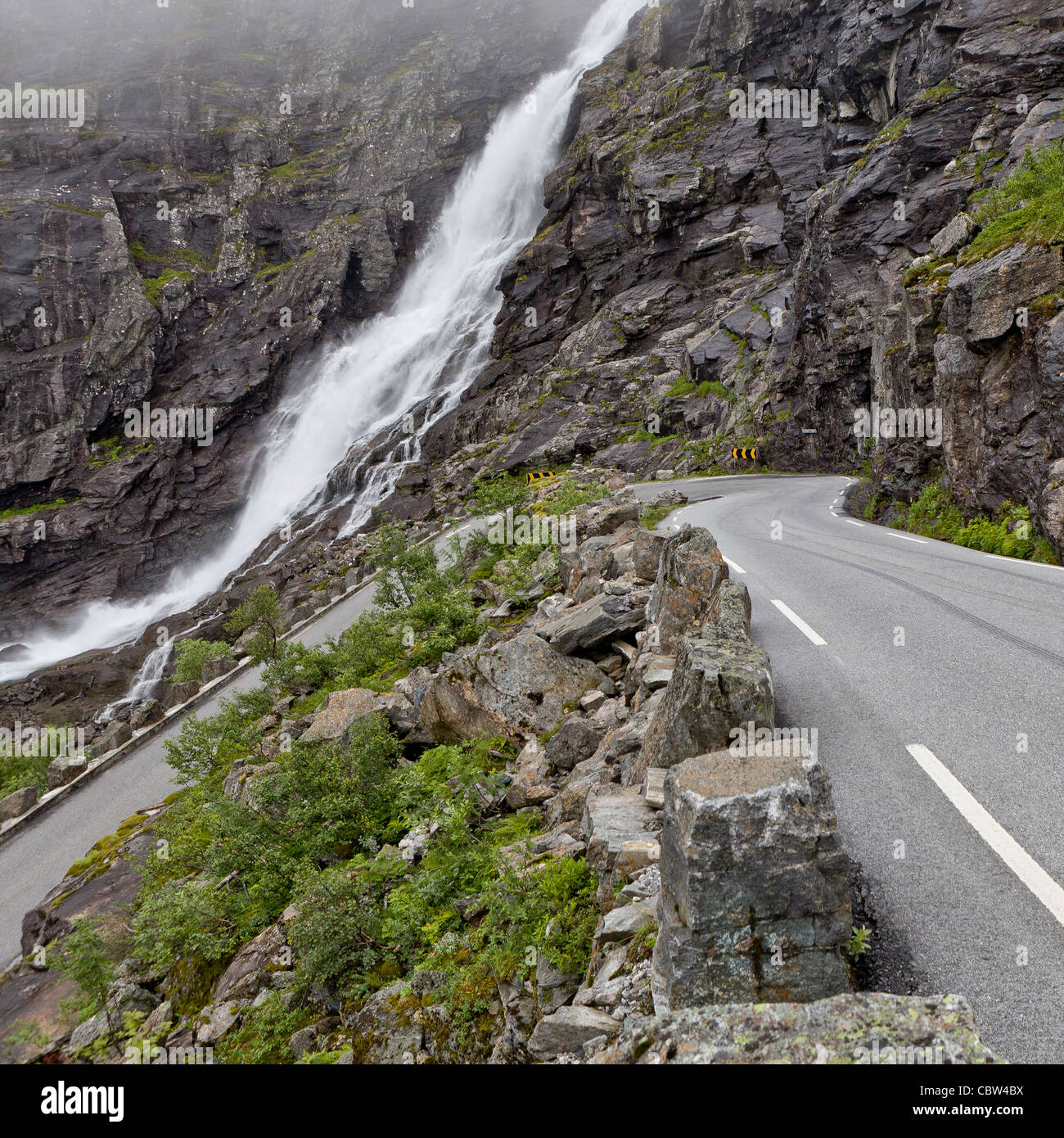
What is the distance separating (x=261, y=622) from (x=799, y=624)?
65.7 feet

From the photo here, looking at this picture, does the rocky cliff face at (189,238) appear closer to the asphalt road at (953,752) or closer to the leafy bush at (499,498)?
the leafy bush at (499,498)

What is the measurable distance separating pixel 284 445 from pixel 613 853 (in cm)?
5877

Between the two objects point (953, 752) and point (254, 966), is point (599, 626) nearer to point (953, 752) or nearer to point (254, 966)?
point (953, 752)

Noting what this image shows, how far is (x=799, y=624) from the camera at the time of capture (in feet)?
31.5

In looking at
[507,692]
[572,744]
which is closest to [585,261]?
[507,692]

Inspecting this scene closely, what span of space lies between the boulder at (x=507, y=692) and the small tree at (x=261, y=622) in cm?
1191

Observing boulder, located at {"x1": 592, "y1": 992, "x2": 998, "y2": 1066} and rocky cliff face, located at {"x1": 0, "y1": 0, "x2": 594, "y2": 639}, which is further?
rocky cliff face, located at {"x1": 0, "y1": 0, "x2": 594, "y2": 639}

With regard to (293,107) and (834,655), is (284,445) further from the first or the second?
(293,107)

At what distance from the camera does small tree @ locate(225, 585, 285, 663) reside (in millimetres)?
20984

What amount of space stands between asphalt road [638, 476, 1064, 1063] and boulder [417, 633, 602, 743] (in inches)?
109

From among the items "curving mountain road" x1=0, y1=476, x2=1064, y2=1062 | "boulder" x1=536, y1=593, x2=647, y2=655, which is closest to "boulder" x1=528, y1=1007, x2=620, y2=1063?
"curving mountain road" x1=0, y1=476, x2=1064, y2=1062

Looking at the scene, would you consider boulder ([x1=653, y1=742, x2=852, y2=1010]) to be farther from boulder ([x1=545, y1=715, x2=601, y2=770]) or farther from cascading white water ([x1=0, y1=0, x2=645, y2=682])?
cascading white water ([x1=0, y1=0, x2=645, y2=682])

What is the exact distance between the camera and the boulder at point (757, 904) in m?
3.13

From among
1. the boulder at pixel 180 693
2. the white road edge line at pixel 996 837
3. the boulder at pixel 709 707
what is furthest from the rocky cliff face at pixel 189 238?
the white road edge line at pixel 996 837
